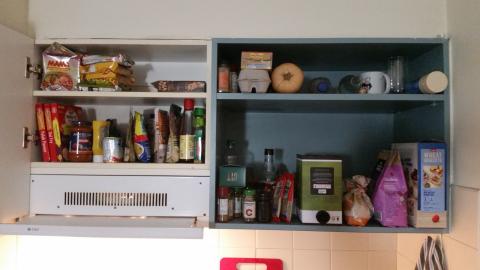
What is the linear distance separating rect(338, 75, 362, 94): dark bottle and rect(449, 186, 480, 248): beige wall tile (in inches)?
15.6

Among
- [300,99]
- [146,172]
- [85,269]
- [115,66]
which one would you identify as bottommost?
[85,269]

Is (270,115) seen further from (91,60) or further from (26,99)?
(26,99)

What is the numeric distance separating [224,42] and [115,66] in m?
0.34

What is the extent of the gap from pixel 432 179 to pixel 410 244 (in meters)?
0.34

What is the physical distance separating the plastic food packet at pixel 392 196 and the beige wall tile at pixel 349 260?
31 cm

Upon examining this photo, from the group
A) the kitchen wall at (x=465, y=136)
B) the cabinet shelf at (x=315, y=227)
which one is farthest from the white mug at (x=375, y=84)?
the cabinet shelf at (x=315, y=227)

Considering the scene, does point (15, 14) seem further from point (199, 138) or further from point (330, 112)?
point (330, 112)

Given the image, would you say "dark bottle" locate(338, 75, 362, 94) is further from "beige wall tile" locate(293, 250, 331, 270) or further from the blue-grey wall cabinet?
"beige wall tile" locate(293, 250, 331, 270)

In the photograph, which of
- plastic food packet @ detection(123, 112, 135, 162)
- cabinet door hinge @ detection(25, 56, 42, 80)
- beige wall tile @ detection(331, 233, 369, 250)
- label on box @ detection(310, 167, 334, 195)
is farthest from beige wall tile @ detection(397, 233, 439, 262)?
cabinet door hinge @ detection(25, 56, 42, 80)

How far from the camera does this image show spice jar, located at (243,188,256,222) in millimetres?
945

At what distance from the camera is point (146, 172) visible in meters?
0.97

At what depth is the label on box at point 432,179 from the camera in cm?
89

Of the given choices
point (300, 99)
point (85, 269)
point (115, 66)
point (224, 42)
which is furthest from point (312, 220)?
point (85, 269)

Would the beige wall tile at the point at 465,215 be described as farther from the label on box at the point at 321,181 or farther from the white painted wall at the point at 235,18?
the white painted wall at the point at 235,18
